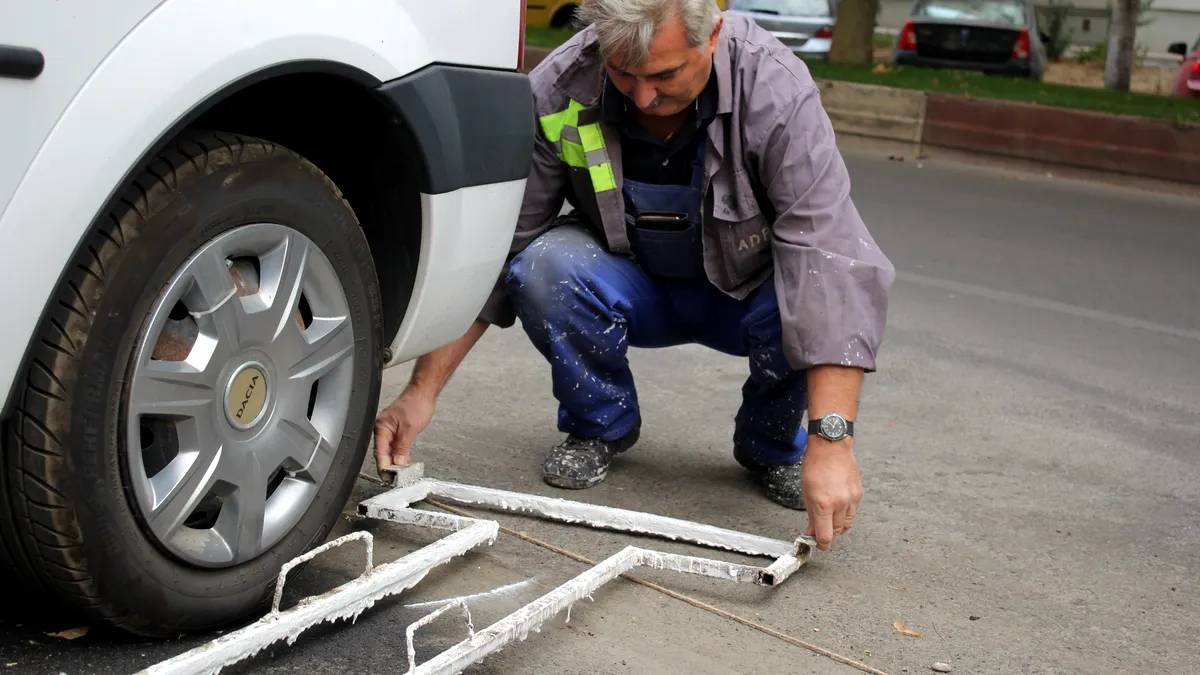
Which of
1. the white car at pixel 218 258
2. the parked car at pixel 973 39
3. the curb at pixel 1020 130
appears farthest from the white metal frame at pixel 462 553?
the parked car at pixel 973 39

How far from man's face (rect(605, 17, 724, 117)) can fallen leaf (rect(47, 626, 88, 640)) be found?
142 centimetres

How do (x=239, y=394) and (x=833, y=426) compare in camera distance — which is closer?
(x=239, y=394)

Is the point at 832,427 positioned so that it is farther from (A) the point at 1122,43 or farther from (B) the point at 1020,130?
(A) the point at 1122,43

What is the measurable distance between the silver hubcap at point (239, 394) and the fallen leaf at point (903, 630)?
3.50 feet

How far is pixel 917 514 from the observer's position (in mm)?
3123

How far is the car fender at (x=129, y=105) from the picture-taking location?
1.67 meters

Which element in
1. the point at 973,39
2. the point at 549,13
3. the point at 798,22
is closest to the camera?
the point at 798,22

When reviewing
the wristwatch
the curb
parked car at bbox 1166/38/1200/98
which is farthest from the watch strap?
parked car at bbox 1166/38/1200/98

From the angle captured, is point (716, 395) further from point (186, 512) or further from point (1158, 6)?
point (1158, 6)

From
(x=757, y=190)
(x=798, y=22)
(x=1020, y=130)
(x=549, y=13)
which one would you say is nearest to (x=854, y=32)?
(x=798, y=22)

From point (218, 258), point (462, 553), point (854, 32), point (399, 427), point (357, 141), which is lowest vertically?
point (462, 553)

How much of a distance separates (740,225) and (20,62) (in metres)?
1.57

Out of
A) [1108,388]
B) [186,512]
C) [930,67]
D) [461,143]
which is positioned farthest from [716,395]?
[930,67]

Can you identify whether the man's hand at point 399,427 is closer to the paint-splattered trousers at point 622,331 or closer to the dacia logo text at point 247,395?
the paint-splattered trousers at point 622,331
